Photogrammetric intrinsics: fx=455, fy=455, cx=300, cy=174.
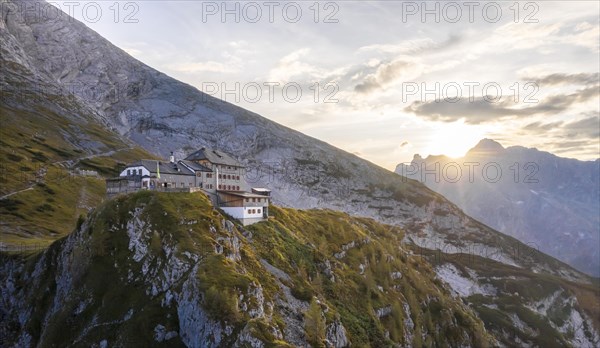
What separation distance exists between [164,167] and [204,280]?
40.6m

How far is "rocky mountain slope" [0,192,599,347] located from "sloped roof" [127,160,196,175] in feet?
41.2

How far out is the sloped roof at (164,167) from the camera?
305ft

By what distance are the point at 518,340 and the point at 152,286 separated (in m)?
143

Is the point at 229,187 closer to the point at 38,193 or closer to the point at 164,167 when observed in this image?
the point at 164,167

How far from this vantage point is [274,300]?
7312 centimetres

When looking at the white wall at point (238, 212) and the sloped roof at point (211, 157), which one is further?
the sloped roof at point (211, 157)

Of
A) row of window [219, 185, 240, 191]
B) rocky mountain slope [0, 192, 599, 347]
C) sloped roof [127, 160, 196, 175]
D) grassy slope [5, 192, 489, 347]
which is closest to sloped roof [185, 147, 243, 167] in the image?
row of window [219, 185, 240, 191]

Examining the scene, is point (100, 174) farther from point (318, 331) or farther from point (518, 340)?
point (518, 340)

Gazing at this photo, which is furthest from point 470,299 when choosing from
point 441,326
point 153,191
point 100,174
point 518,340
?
point 100,174

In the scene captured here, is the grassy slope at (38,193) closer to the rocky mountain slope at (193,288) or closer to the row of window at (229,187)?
the rocky mountain slope at (193,288)

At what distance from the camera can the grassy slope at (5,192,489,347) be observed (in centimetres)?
6203

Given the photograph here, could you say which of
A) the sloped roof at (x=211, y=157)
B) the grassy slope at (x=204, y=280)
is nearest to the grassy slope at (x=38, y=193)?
the grassy slope at (x=204, y=280)

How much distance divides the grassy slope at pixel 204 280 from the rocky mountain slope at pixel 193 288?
207 mm

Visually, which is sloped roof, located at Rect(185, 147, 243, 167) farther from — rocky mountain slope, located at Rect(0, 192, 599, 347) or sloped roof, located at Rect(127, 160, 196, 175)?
rocky mountain slope, located at Rect(0, 192, 599, 347)
